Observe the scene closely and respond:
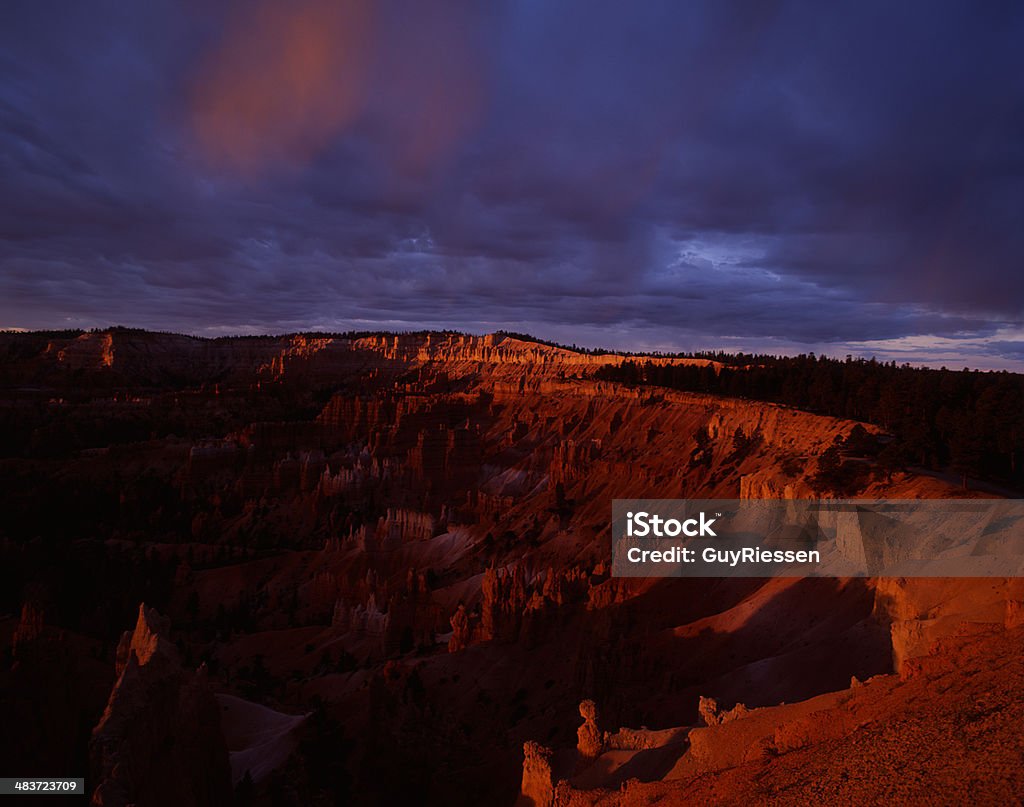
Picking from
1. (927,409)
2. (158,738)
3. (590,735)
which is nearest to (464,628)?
(158,738)

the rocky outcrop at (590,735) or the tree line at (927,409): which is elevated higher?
the tree line at (927,409)

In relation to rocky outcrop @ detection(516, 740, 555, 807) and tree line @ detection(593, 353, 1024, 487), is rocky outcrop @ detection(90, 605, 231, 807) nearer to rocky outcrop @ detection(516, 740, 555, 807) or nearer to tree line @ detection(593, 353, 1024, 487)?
rocky outcrop @ detection(516, 740, 555, 807)

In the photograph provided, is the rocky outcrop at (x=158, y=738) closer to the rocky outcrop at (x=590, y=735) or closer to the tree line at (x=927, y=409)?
the rocky outcrop at (x=590, y=735)

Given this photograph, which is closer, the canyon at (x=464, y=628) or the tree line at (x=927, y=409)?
the canyon at (x=464, y=628)

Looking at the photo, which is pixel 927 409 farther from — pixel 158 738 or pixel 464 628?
pixel 158 738

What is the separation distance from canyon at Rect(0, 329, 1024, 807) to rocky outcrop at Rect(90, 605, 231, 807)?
72mm

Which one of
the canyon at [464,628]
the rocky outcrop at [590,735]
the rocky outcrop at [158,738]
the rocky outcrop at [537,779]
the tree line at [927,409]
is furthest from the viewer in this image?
the tree line at [927,409]

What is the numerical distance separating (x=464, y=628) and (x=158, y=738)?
14.6 metres

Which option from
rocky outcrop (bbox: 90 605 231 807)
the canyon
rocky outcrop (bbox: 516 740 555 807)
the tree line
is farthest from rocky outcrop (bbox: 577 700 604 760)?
the tree line

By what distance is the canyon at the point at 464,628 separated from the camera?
32.4 ft

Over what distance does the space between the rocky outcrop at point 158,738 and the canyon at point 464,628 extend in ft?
0.24

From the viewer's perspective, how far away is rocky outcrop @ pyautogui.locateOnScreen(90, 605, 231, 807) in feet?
42.7

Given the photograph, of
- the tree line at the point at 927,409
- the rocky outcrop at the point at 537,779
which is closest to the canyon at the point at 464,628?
the rocky outcrop at the point at 537,779

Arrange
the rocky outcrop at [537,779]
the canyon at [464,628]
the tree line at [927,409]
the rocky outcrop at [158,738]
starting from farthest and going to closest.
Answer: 1. the tree line at [927,409]
2. the rocky outcrop at [158,738]
3. the rocky outcrop at [537,779]
4. the canyon at [464,628]
